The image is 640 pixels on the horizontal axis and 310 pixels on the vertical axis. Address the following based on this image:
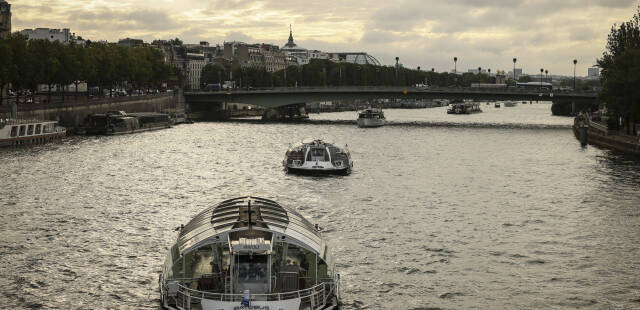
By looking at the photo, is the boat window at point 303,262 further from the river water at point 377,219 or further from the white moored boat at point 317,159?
the white moored boat at point 317,159

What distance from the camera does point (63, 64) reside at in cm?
9031

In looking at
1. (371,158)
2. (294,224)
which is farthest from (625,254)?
(371,158)

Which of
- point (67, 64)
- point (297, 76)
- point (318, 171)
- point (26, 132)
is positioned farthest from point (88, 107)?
point (297, 76)

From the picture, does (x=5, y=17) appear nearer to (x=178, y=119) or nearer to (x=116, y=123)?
(x=178, y=119)

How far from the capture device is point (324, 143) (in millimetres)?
56062

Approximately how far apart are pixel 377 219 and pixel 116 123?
53584mm

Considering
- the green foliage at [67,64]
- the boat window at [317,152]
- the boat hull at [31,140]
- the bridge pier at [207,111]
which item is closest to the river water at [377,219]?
the boat window at [317,152]

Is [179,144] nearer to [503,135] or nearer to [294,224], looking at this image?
[503,135]

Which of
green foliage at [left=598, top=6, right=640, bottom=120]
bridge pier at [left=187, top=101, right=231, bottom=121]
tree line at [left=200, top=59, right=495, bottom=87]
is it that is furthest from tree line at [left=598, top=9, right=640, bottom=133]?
tree line at [left=200, top=59, right=495, bottom=87]

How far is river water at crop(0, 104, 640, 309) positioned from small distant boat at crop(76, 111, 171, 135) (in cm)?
1239

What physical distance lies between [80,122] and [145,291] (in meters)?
65.9

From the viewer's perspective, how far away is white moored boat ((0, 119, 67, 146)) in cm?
6735

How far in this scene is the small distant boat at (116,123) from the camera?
83.5 metres

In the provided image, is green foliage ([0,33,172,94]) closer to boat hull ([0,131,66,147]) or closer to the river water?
boat hull ([0,131,66,147])
